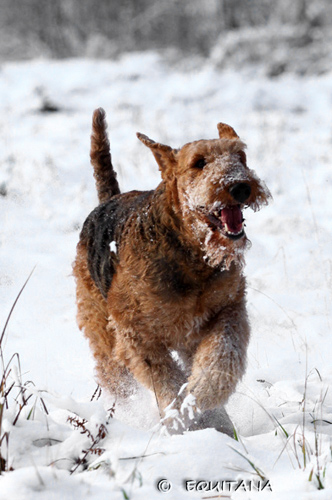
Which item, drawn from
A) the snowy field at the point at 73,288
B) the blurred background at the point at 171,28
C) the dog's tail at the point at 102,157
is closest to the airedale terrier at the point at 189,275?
the snowy field at the point at 73,288

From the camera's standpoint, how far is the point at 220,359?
2672 mm

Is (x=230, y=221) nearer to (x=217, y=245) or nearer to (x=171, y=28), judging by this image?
(x=217, y=245)

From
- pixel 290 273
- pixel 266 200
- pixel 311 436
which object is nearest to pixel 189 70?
pixel 290 273

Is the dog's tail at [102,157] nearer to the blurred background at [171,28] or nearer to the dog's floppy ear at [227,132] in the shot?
the dog's floppy ear at [227,132]

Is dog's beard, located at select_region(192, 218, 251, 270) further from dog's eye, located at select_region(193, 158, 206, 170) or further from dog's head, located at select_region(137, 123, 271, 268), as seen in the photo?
dog's eye, located at select_region(193, 158, 206, 170)

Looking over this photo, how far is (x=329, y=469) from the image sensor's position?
5.36 feet

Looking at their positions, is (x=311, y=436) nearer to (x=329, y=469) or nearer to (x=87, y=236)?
(x=329, y=469)

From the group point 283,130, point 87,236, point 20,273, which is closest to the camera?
point 87,236

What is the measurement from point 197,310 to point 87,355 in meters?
1.76

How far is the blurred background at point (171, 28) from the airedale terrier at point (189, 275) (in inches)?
397

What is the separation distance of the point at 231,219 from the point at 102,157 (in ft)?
5.30

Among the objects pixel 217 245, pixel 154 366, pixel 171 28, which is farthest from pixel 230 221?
pixel 171 28

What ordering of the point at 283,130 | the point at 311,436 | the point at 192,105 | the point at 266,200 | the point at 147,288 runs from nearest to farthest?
1. the point at 311,436
2. the point at 266,200
3. the point at 147,288
4. the point at 283,130
5. the point at 192,105

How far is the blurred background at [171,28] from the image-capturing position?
1227 cm
